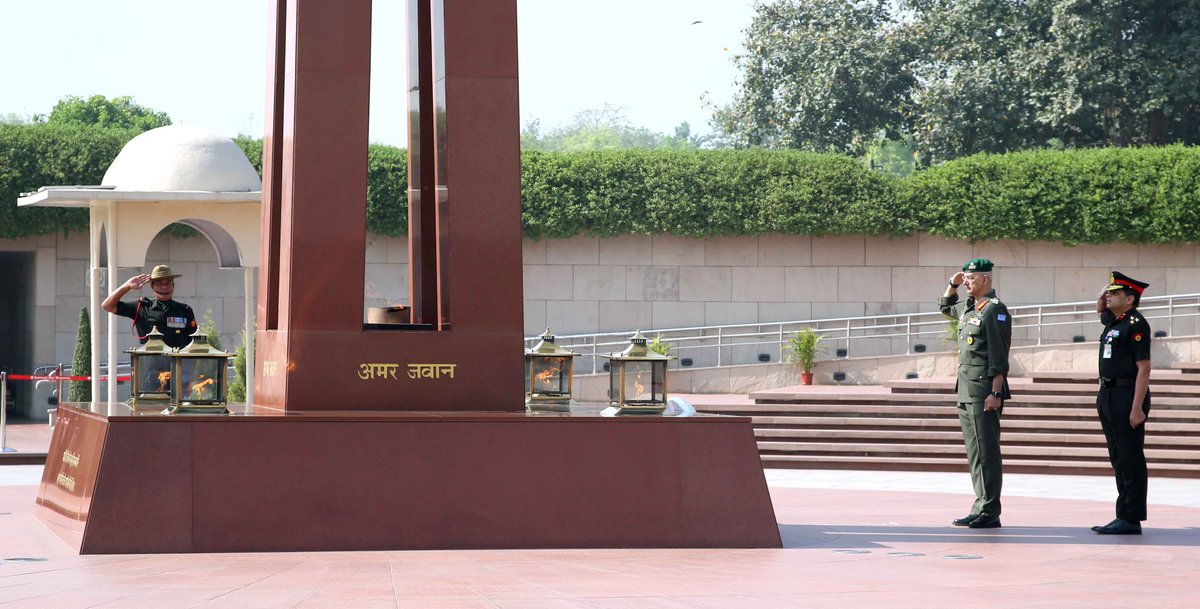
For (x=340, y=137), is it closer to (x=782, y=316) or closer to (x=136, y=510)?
(x=136, y=510)

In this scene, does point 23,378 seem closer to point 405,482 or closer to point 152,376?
point 152,376

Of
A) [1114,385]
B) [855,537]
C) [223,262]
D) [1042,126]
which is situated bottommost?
[855,537]

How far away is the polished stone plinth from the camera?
23.9 feet

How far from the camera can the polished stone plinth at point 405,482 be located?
728 centimetres

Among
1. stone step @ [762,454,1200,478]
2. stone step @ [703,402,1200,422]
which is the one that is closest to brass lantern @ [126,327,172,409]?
stone step @ [703,402,1200,422]

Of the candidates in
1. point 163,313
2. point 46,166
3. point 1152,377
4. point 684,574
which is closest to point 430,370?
point 684,574

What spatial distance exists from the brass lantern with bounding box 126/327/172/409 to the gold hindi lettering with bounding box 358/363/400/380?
1.14 m

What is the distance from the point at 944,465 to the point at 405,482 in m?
9.52

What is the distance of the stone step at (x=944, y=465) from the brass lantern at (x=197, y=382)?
30.6ft

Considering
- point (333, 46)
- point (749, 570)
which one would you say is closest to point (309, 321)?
point (333, 46)

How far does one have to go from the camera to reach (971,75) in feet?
88.8

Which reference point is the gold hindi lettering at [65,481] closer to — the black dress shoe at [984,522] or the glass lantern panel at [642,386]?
the glass lantern panel at [642,386]

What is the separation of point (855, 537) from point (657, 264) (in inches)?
608

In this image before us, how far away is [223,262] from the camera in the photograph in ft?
51.5
